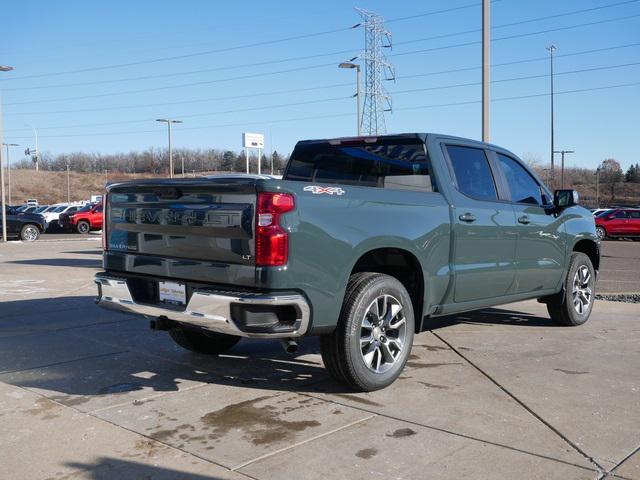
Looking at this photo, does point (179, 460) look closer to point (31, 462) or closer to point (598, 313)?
point (31, 462)

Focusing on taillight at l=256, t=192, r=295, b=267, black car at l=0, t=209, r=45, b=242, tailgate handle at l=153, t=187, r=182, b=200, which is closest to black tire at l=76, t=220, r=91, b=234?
black car at l=0, t=209, r=45, b=242

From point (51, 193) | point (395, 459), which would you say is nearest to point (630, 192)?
point (51, 193)

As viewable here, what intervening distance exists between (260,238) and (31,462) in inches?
71.6

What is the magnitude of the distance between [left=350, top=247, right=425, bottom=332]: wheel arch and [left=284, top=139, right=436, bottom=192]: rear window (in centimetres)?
71

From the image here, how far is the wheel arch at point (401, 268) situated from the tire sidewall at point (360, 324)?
0.71 ft

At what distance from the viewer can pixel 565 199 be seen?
23.2ft

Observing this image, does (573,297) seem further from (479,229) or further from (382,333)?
(382,333)

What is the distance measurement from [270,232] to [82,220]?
34459mm

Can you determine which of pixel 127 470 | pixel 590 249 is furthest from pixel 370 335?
pixel 590 249

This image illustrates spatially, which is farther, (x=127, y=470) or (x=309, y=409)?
(x=309, y=409)

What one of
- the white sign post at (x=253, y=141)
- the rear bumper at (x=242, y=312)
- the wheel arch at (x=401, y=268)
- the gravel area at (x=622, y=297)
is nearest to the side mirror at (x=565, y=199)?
the wheel arch at (x=401, y=268)

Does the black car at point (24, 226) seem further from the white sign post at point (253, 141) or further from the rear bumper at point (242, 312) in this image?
the rear bumper at point (242, 312)

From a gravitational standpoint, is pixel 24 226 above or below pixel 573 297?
above

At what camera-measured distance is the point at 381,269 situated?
5480mm
